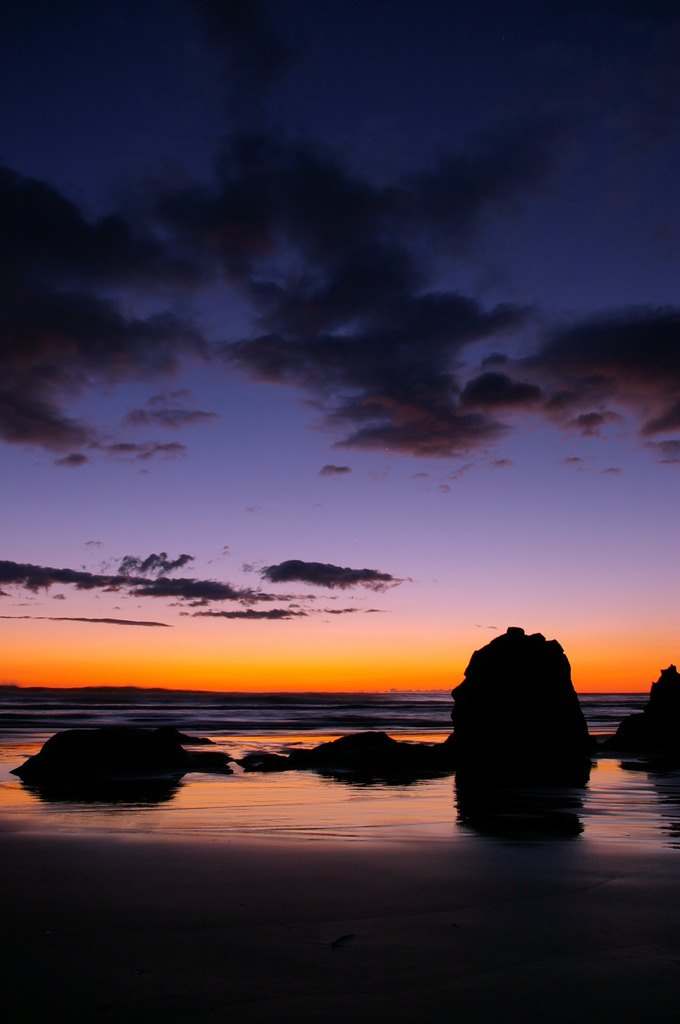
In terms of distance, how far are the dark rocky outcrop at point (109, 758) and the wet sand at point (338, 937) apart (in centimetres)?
993

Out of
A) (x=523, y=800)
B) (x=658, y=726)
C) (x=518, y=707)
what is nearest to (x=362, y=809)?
(x=523, y=800)

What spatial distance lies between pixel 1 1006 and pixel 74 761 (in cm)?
1479

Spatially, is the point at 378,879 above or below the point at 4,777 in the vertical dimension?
above

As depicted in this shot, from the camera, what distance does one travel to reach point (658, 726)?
2820 centimetres

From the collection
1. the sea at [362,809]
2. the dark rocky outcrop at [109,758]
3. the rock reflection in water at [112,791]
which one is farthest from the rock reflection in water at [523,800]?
the dark rocky outcrop at [109,758]

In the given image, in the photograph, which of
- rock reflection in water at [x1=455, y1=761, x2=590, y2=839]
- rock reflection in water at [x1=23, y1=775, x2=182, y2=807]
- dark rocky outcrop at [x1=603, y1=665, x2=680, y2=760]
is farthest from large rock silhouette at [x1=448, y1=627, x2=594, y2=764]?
rock reflection in water at [x1=23, y1=775, x2=182, y2=807]

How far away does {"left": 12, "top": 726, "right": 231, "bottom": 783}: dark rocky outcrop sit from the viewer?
16828 mm

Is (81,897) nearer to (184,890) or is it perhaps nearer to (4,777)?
(184,890)

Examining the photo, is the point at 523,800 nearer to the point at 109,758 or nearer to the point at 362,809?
the point at 362,809

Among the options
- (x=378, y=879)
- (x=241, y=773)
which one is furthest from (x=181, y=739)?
(x=378, y=879)

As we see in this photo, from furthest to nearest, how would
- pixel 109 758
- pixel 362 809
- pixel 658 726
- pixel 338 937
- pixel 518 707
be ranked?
1. pixel 658 726
2. pixel 518 707
3. pixel 109 758
4. pixel 362 809
5. pixel 338 937

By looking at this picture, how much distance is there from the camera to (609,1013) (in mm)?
3576

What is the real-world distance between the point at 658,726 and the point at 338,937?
90.6ft

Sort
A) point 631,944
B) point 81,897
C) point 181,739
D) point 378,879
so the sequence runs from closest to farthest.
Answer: point 631,944 < point 81,897 < point 378,879 < point 181,739
